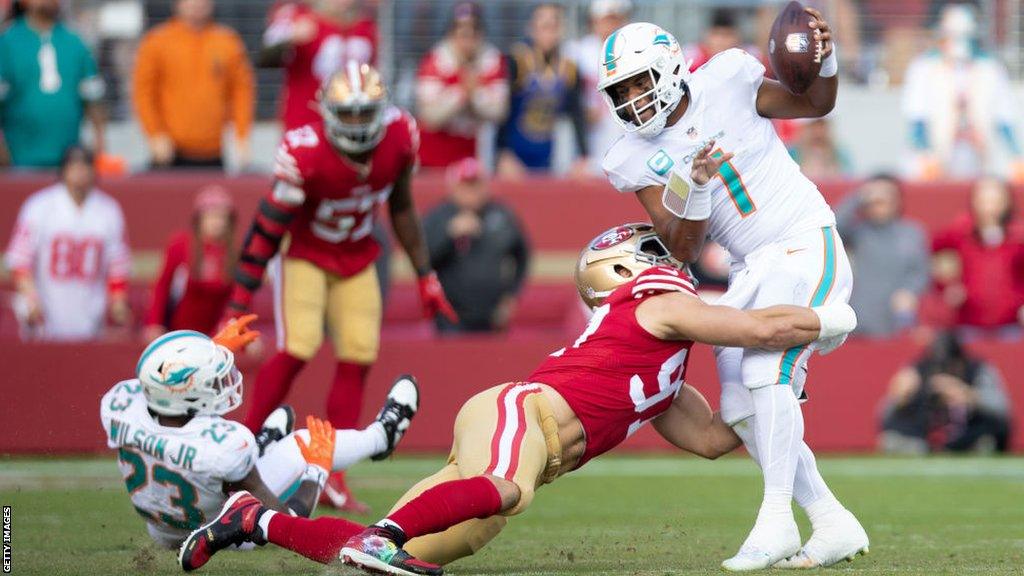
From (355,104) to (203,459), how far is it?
2.48 meters

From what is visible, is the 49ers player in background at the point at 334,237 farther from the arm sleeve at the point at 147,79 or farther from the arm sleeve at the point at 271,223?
the arm sleeve at the point at 147,79

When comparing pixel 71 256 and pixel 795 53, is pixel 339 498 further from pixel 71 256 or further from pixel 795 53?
pixel 71 256

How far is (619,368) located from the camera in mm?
5738

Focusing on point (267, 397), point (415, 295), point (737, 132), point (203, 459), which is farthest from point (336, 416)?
point (415, 295)

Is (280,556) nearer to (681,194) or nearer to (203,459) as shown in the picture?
(203,459)

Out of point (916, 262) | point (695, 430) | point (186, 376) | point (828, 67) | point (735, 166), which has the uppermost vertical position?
point (828, 67)

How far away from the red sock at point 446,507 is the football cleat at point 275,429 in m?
1.55

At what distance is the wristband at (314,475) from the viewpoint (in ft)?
21.3

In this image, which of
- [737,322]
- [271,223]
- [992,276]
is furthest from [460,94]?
[737,322]

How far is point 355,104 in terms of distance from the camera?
26.0 ft

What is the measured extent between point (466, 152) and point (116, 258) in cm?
286

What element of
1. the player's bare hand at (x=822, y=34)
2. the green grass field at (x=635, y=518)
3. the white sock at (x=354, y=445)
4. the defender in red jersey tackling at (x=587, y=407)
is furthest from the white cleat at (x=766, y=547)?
the player's bare hand at (x=822, y=34)

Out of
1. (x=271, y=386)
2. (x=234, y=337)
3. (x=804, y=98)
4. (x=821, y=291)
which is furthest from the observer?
(x=271, y=386)

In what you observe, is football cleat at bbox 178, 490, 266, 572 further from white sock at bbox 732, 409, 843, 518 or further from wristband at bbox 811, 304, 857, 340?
wristband at bbox 811, 304, 857, 340
